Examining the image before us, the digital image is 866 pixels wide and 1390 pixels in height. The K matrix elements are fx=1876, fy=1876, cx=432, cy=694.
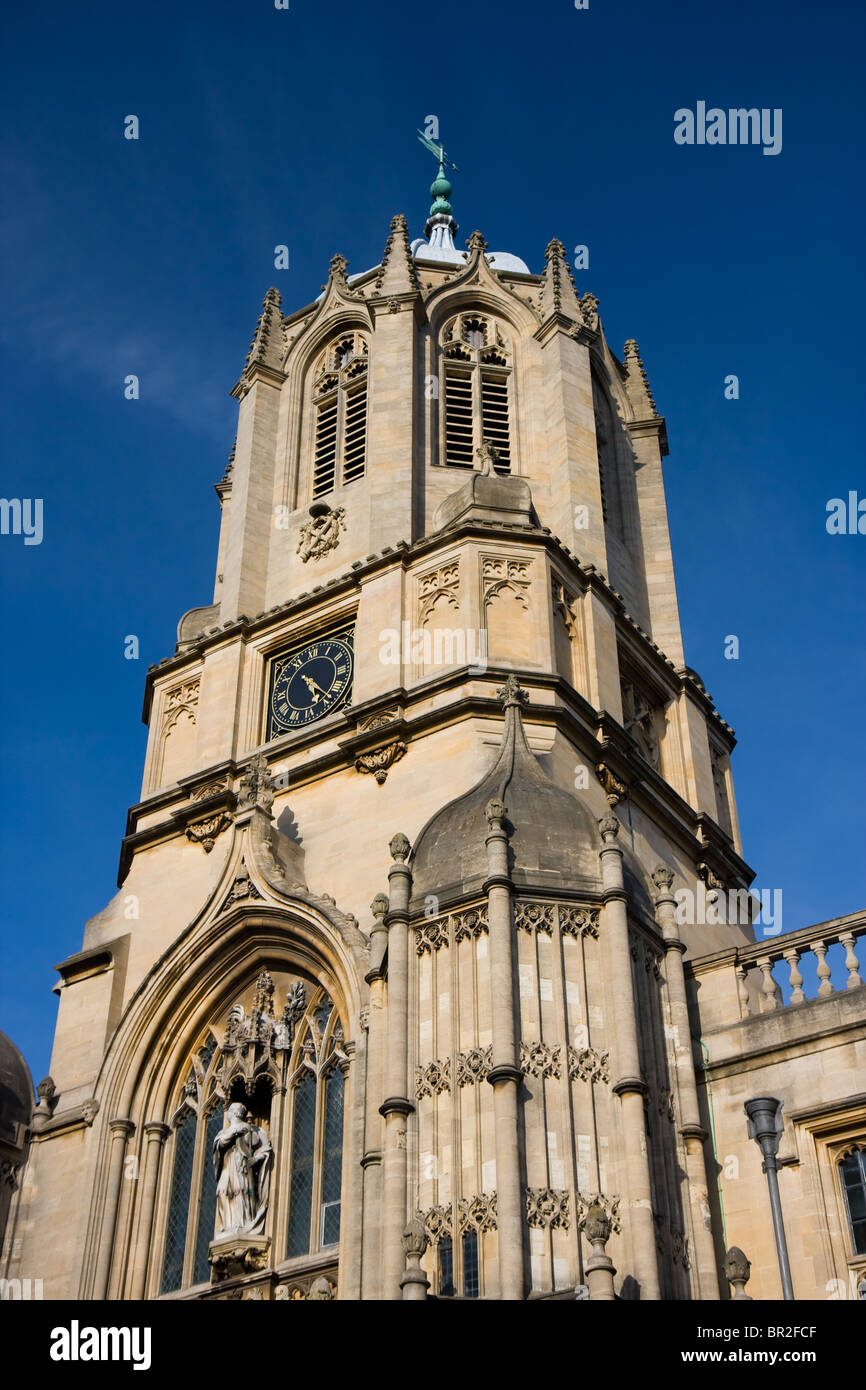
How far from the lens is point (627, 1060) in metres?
19.5

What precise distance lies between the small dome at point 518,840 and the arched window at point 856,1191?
395 cm

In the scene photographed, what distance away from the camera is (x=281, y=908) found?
24.7m

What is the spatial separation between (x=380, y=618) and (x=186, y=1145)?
8265 millimetres

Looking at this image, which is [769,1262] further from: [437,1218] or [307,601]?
[307,601]

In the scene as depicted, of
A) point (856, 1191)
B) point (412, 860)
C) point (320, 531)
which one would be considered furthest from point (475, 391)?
point (856, 1191)

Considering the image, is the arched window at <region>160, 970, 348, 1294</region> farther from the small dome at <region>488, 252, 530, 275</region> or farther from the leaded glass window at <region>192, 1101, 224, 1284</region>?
the small dome at <region>488, 252, 530, 275</region>

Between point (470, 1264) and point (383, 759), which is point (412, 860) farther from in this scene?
point (470, 1264)

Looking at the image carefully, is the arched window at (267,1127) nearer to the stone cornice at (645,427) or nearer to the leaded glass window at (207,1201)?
the leaded glass window at (207,1201)

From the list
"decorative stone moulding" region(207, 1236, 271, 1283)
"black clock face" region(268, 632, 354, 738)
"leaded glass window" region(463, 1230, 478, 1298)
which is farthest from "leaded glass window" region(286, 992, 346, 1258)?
"black clock face" region(268, 632, 354, 738)

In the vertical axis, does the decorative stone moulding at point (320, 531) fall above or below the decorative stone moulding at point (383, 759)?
above

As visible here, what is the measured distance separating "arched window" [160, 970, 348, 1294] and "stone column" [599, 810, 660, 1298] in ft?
14.6

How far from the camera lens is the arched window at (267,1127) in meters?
22.6

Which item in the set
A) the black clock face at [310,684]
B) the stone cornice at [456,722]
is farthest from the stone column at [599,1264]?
the black clock face at [310,684]
